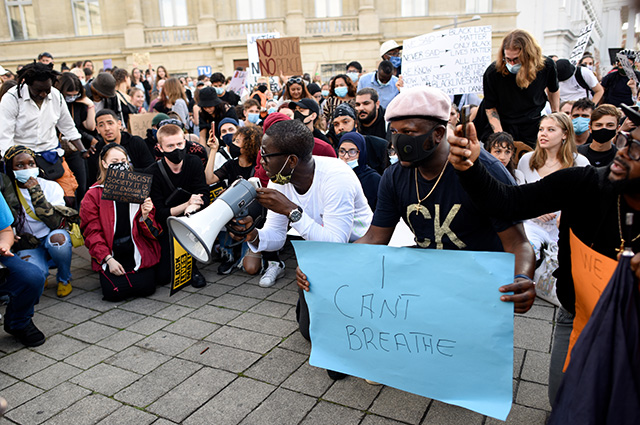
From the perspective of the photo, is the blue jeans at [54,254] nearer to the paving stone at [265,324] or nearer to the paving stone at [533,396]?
the paving stone at [265,324]

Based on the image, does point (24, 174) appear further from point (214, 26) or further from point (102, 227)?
point (214, 26)

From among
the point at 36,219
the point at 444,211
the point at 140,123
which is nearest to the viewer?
the point at 444,211

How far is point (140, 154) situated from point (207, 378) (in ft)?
12.5

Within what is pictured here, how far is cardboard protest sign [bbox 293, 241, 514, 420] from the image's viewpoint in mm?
2123

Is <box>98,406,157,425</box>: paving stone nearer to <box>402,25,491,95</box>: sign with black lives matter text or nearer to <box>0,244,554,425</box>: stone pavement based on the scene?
<box>0,244,554,425</box>: stone pavement

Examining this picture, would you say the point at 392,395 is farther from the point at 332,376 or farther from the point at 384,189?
the point at 384,189

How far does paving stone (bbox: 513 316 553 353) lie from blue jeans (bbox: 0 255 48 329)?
378 centimetres

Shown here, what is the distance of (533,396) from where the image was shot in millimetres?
2721

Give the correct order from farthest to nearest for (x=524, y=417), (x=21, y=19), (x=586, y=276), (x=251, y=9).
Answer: (x=21, y=19)
(x=251, y=9)
(x=524, y=417)
(x=586, y=276)

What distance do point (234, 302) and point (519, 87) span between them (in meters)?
3.75

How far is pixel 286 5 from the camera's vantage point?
2480 cm

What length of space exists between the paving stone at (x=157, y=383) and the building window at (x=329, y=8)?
24678mm

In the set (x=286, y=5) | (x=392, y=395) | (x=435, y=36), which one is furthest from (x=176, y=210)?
(x=286, y=5)

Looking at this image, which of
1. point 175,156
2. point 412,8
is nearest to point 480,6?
point 412,8
